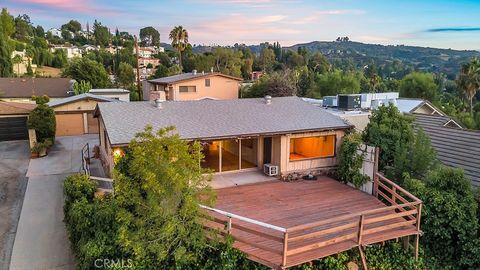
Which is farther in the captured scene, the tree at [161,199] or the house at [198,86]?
the house at [198,86]

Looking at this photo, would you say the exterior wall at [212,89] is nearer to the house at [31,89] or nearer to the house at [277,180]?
the house at [31,89]

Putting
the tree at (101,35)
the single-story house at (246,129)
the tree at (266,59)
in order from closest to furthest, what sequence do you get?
1. the single-story house at (246,129)
2. the tree at (266,59)
3. the tree at (101,35)

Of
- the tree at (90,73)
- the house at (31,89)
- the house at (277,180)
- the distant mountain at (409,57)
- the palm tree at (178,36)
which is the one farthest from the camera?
the distant mountain at (409,57)

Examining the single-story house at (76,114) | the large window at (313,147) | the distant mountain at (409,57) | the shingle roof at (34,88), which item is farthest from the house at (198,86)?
the distant mountain at (409,57)

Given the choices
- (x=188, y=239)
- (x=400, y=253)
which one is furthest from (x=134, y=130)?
(x=400, y=253)

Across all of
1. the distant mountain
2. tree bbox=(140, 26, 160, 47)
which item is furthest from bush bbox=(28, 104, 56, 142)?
tree bbox=(140, 26, 160, 47)

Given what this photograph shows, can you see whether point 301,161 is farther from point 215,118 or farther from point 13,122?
point 13,122

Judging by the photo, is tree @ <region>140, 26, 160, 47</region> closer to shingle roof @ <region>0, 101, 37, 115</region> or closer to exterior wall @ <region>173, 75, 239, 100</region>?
exterior wall @ <region>173, 75, 239, 100</region>
